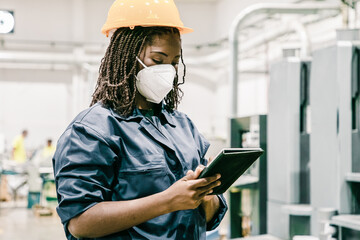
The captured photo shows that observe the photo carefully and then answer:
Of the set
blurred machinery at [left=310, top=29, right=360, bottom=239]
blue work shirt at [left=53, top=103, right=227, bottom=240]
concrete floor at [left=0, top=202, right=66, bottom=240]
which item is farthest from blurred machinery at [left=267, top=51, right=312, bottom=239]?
concrete floor at [left=0, top=202, right=66, bottom=240]

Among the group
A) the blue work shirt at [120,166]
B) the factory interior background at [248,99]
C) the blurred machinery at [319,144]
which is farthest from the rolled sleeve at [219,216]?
the blurred machinery at [319,144]

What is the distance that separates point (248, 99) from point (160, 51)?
29.2ft

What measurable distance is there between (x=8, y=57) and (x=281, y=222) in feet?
30.4

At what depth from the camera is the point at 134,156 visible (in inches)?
44.4

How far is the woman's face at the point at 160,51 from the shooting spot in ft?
3.93

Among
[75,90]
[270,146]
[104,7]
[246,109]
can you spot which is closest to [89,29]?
[104,7]

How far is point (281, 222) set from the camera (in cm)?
285

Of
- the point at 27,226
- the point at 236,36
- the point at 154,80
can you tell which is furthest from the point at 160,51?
the point at 27,226

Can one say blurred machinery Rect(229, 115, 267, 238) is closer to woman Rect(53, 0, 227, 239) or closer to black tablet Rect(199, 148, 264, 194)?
woman Rect(53, 0, 227, 239)

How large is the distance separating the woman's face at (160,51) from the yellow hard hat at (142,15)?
42 mm

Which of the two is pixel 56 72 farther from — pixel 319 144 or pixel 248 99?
pixel 319 144

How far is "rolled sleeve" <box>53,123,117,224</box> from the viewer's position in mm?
1059

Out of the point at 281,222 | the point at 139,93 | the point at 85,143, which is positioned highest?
the point at 139,93

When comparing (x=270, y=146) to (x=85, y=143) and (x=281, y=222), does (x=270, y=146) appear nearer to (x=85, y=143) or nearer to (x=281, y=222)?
(x=281, y=222)
